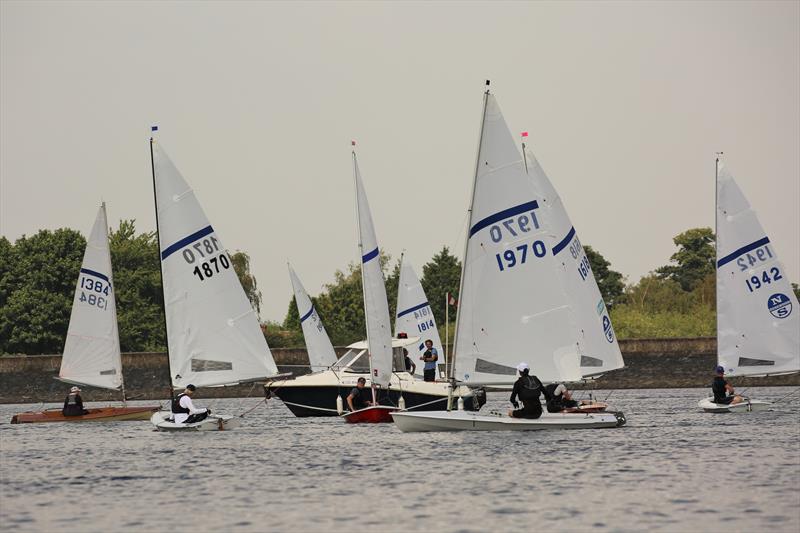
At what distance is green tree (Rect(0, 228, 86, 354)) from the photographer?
86.6 meters

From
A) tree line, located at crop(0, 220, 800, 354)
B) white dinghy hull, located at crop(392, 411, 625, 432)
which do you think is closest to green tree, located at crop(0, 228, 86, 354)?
tree line, located at crop(0, 220, 800, 354)

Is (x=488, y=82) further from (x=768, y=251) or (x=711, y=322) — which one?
(x=711, y=322)

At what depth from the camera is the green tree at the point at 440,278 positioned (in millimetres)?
110500

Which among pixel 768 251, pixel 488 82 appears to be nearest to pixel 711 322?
pixel 768 251

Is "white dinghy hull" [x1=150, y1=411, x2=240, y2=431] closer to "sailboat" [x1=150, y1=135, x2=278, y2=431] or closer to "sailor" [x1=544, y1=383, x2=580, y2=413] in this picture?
"sailboat" [x1=150, y1=135, x2=278, y2=431]

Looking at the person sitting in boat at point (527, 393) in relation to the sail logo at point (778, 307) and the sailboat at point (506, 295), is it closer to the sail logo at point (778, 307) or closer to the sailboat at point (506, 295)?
the sailboat at point (506, 295)

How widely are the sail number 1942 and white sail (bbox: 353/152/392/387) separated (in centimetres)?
460

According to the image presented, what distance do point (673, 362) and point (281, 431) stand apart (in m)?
33.4

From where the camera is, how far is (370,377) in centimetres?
4334

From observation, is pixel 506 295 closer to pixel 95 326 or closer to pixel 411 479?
pixel 411 479

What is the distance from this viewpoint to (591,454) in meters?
30.6

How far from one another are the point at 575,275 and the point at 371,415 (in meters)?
7.43

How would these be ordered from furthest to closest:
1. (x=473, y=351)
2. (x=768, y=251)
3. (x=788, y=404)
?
(x=788, y=404) → (x=768, y=251) → (x=473, y=351)

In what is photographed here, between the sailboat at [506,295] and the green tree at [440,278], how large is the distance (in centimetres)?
7437
